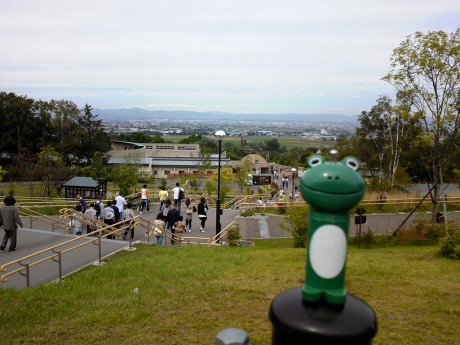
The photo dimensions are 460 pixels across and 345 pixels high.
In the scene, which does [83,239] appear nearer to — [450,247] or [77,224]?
[77,224]

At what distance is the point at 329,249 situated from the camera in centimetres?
203

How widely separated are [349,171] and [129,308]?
5022 millimetres

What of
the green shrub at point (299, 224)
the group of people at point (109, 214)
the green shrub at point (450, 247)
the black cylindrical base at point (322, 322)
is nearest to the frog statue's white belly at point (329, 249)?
the black cylindrical base at point (322, 322)

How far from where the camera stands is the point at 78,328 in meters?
5.48

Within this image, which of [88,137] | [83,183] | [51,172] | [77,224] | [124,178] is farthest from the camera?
[88,137]

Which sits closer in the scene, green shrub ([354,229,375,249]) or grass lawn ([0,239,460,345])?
grass lawn ([0,239,460,345])

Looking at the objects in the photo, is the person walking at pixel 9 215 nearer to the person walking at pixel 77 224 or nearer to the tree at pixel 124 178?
the person walking at pixel 77 224

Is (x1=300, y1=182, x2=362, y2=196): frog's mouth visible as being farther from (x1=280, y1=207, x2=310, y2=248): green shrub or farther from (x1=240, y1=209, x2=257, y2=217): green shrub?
(x1=240, y1=209, x2=257, y2=217): green shrub

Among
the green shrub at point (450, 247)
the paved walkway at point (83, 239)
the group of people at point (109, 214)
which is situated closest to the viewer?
the paved walkway at point (83, 239)

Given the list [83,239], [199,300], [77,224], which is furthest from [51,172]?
[199,300]

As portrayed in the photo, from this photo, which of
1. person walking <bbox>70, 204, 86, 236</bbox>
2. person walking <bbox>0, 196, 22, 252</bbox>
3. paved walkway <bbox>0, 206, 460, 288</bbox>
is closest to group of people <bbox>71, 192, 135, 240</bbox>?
person walking <bbox>70, 204, 86, 236</bbox>

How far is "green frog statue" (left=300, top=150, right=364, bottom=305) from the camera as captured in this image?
1983mm

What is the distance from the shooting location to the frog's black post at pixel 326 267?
6.32 ft

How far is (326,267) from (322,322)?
0.27m
